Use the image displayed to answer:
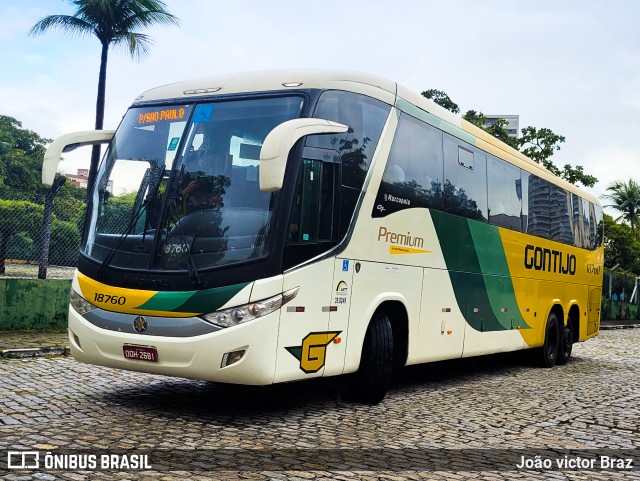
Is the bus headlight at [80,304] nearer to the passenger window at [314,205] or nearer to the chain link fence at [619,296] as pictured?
the passenger window at [314,205]

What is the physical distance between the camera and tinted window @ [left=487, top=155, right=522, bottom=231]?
12446mm

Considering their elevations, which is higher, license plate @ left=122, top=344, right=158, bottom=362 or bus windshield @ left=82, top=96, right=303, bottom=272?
bus windshield @ left=82, top=96, right=303, bottom=272

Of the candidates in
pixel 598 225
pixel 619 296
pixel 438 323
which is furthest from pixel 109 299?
pixel 619 296

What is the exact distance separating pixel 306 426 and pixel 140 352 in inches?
65.5

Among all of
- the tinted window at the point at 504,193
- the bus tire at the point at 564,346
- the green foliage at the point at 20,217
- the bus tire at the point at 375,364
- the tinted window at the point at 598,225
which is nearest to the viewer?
the bus tire at the point at 375,364

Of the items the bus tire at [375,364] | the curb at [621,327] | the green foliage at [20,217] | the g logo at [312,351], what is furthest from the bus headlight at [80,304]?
the curb at [621,327]

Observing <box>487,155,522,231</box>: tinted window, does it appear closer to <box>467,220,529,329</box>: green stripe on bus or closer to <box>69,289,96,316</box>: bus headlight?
<box>467,220,529,329</box>: green stripe on bus

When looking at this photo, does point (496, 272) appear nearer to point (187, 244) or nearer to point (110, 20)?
point (187, 244)

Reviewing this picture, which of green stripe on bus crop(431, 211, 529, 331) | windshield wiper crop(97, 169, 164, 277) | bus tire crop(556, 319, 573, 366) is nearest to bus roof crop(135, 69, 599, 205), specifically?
windshield wiper crop(97, 169, 164, 277)

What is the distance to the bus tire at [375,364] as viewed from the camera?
29.1ft

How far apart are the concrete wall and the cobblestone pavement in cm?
328

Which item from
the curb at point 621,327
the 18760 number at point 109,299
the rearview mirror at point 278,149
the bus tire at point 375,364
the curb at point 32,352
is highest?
the rearview mirror at point 278,149

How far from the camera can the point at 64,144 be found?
870 cm

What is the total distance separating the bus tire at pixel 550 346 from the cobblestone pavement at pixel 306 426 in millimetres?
3226
